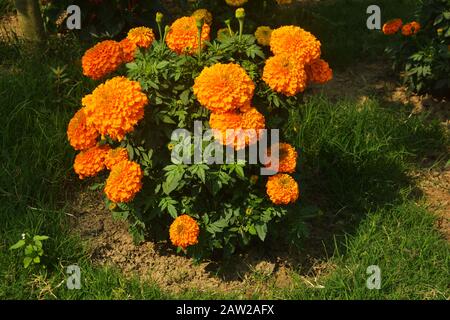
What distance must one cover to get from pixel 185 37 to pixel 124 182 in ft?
2.40

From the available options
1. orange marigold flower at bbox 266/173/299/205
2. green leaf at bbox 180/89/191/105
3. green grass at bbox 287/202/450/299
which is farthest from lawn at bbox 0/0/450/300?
green leaf at bbox 180/89/191/105

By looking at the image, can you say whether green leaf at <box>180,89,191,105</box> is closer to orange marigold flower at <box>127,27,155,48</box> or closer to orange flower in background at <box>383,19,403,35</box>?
orange marigold flower at <box>127,27,155,48</box>

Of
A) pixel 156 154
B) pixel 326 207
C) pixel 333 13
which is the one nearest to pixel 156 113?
pixel 156 154

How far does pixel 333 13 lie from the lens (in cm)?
543

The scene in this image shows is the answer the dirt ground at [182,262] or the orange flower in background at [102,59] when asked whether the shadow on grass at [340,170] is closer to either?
the dirt ground at [182,262]

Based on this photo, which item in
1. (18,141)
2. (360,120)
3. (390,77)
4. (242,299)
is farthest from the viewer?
(390,77)

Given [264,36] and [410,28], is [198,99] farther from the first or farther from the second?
[410,28]

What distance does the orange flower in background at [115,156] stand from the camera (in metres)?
2.98

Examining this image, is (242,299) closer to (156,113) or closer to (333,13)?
(156,113)

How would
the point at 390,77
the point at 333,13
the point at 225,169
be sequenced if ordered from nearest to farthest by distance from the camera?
the point at 225,169 < the point at 390,77 < the point at 333,13

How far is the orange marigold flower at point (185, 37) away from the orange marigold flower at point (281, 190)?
0.72 meters

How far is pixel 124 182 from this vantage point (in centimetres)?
285

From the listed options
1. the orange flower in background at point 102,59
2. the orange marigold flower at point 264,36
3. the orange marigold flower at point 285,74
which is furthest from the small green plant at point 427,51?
the orange flower in background at point 102,59

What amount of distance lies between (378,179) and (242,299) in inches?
46.8
